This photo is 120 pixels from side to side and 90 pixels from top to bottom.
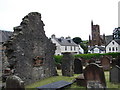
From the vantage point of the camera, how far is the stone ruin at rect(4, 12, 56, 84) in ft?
34.8

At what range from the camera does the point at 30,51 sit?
12.2 m

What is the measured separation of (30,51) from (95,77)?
6375 mm

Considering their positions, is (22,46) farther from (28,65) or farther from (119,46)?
(119,46)

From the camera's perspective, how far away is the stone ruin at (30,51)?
10.6 meters

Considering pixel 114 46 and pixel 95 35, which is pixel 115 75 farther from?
pixel 95 35

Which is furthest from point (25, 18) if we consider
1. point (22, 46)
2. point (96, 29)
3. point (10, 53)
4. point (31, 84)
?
point (96, 29)

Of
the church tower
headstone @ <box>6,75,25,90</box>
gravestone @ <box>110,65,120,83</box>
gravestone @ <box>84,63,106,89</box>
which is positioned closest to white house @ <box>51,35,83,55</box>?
the church tower

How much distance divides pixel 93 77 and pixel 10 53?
6.45 m

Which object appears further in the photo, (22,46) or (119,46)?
(119,46)

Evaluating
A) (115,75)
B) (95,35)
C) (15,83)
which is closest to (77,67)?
(115,75)

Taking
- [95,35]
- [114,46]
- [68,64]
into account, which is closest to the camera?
[68,64]

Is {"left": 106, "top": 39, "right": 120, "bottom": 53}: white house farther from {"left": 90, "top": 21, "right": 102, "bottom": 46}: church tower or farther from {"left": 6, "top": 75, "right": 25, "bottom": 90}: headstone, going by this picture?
{"left": 6, "top": 75, "right": 25, "bottom": 90}: headstone

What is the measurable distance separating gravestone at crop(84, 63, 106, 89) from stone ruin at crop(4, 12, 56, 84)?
544cm

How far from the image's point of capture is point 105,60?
17.9m
